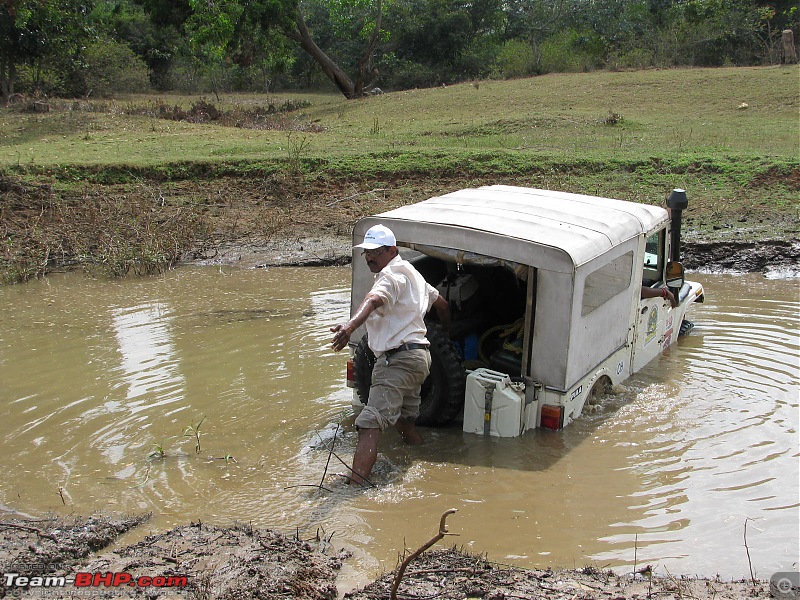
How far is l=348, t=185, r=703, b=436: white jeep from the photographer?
5.88 m

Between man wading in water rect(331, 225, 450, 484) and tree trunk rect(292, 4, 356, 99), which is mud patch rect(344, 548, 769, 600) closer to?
man wading in water rect(331, 225, 450, 484)

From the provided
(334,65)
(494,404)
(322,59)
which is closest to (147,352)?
(494,404)

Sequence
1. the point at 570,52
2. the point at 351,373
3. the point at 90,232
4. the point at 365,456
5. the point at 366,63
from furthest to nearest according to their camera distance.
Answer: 1. the point at 570,52
2. the point at 366,63
3. the point at 90,232
4. the point at 351,373
5. the point at 365,456

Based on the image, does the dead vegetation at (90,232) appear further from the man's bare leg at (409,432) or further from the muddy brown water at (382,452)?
the man's bare leg at (409,432)

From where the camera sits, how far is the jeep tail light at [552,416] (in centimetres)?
603

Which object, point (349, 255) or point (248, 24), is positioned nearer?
point (349, 255)

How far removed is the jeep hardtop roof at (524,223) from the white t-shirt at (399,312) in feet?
1.53

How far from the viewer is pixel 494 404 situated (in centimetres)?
600

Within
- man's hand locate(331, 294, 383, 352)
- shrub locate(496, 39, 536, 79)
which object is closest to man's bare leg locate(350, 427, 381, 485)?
man's hand locate(331, 294, 383, 352)

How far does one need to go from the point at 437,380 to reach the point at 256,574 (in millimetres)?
2410

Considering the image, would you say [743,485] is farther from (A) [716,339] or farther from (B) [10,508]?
(B) [10,508]

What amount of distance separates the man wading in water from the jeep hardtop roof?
42 centimetres

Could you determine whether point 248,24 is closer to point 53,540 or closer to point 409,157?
point 409,157

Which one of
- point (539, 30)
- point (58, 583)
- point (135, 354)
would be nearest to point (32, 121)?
point (135, 354)
